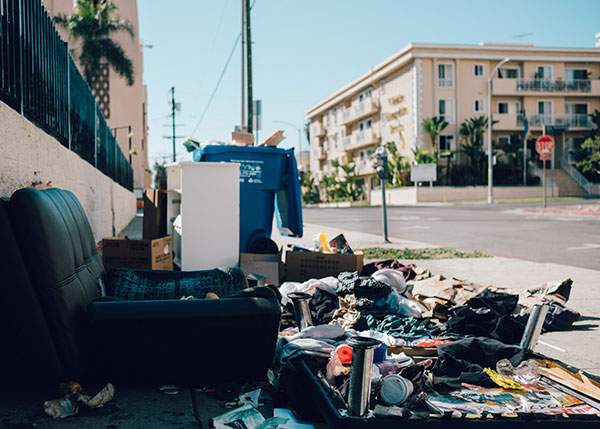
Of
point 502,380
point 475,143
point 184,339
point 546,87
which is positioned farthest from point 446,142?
point 184,339

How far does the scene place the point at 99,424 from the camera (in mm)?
3016

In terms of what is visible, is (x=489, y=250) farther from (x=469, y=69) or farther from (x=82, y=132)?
(x=469, y=69)

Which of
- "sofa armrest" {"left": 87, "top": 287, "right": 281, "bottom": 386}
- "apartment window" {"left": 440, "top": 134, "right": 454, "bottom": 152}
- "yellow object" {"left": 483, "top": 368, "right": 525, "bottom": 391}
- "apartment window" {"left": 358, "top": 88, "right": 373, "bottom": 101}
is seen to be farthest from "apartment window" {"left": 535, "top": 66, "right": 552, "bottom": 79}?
"sofa armrest" {"left": 87, "top": 287, "right": 281, "bottom": 386}

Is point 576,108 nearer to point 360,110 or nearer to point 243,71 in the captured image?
point 360,110

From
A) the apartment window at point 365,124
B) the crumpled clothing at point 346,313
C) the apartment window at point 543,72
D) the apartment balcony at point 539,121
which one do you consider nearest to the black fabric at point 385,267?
the crumpled clothing at point 346,313

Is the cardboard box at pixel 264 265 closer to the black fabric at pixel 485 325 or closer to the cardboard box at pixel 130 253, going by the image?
the cardboard box at pixel 130 253

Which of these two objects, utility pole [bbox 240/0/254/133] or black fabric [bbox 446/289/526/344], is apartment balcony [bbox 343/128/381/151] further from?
black fabric [bbox 446/289/526/344]

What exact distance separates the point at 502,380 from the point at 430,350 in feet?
2.45

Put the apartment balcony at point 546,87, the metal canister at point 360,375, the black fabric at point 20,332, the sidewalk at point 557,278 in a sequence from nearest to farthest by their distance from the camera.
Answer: the metal canister at point 360,375
the black fabric at point 20,332
the sidewalk at point 557,278
the apartment balcony at point 546,87

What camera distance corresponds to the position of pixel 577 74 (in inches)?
2234

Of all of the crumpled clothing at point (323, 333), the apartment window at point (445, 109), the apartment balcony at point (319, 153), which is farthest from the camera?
the apartment balcony at point (319, 153)

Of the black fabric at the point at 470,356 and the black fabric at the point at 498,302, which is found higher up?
the black fabric at the point at 498,302

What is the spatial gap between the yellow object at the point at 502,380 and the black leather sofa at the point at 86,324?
1.25 meters

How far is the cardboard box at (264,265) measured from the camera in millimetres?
6840
